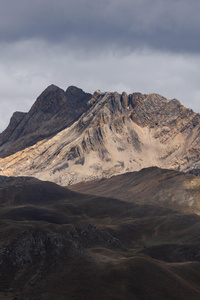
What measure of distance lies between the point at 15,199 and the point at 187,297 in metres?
110

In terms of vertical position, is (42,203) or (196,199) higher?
(42,203)

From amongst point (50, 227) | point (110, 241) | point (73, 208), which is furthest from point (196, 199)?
point (50, 227)

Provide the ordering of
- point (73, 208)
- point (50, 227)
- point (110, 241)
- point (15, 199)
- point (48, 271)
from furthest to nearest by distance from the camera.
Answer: point (15, 199) < point (73, 208) < point (110, 241) < point (50, 227) < point (48, 271)

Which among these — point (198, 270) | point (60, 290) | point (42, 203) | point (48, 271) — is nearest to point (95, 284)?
point (60, 290)

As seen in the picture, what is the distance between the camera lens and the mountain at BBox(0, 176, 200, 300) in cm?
6184

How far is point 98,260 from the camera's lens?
2933 inches

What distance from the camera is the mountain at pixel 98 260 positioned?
6184cm

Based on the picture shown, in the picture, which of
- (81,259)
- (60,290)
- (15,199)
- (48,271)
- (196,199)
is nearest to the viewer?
(60,290)

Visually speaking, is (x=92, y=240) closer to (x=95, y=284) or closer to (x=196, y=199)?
(x=95, y=284)

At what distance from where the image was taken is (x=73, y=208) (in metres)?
149

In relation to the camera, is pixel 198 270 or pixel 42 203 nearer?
pixel 198 270

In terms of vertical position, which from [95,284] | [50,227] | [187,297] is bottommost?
[187,297]

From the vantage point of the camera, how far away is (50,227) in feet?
308

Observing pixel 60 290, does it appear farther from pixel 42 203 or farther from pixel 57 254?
pixel 42 203
